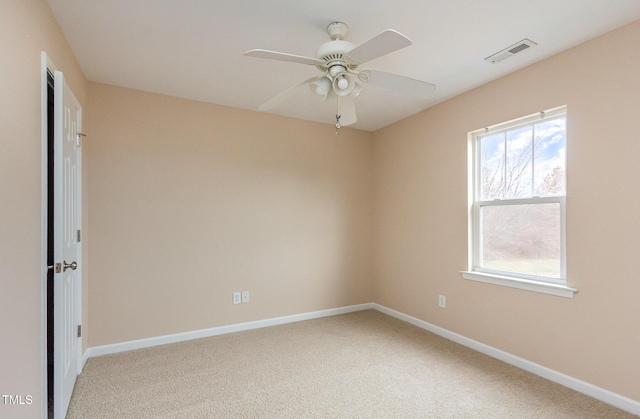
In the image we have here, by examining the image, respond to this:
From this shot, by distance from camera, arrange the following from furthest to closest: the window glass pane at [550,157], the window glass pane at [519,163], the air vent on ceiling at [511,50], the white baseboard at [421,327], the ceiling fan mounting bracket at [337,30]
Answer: the window glass pane at [519,163]
the window glass pane at [550,157]
the air vent on ceiling at [511,50]
the white baseboard at [421,327]
the ceiling fan mounting bracket at [337,30]

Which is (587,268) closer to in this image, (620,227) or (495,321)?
(620,227)

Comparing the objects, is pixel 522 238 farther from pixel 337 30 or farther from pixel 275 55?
pixel 275 55

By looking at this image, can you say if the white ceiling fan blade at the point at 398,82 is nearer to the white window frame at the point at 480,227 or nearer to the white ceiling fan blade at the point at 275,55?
the white ceiling fan blade at the point at 275,55

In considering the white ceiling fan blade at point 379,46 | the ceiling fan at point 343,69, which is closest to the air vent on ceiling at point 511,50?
the ceiling fan at point 343,69

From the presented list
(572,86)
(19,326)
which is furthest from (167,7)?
(572,86)

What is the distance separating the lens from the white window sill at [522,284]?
2.38 meters

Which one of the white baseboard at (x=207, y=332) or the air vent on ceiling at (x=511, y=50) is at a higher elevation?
the air vent on ceiling at (x=511, y=50)

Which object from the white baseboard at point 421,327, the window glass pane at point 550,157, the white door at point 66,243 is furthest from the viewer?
the window glass pane at point 550,157

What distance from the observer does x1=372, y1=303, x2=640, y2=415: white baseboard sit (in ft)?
6.79

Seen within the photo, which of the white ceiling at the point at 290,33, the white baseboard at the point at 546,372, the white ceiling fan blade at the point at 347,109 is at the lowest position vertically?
the white baseboard at the point at 546,372

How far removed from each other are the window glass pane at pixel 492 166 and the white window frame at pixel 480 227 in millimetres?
46

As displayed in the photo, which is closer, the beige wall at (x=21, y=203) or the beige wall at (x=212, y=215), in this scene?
the beige wall at (x=21, y=203)

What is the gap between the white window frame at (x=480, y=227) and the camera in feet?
8.05

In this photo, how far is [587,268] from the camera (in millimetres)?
2270
